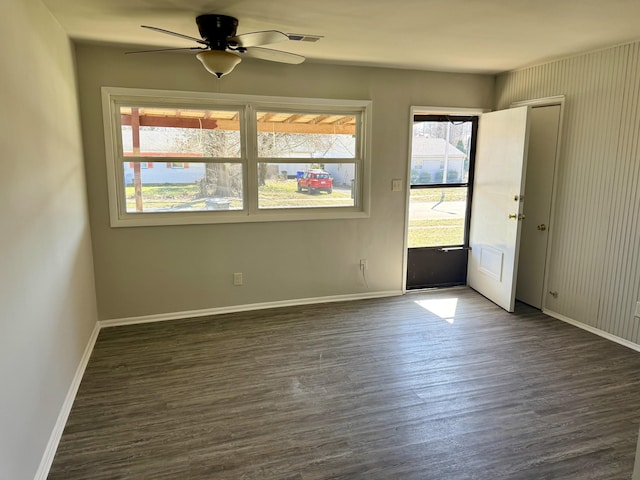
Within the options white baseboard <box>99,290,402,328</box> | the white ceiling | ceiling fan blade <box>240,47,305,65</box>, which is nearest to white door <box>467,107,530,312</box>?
the white ceiling

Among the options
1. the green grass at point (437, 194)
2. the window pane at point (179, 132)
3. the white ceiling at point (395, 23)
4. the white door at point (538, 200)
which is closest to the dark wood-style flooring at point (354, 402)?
the white door at point (538, 200)

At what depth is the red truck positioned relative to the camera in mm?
4129

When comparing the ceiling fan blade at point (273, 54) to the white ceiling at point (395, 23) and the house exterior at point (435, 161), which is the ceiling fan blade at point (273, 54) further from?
the house exterior at point (435, 161)

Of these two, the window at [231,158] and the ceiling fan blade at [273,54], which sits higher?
the ceiling fan blade at [273,54]

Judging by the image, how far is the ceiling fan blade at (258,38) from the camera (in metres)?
2.27

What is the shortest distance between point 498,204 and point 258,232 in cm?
241

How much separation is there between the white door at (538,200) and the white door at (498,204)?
10.6 inches

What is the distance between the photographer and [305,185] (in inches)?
163

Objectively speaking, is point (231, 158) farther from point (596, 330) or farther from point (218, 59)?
Result: point (596, 330)

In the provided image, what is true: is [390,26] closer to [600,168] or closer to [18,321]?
[600,168]

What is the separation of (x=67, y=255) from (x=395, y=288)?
3.12m

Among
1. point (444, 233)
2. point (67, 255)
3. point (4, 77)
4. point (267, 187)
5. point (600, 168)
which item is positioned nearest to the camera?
point (4, 77)

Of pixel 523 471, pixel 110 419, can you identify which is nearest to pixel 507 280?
pixel 523 471

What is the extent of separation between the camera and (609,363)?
10.0ft
